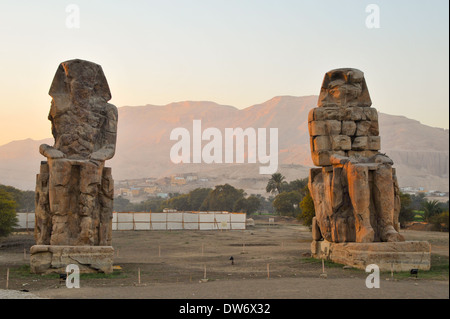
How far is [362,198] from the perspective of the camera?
13180 mm

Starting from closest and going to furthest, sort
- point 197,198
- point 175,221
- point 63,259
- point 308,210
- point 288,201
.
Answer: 1. point 63,259
2. point 308,210
3. point 175,221
4. point 288,201
5. point 197,198

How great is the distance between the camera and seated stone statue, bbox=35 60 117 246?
12.6 meters

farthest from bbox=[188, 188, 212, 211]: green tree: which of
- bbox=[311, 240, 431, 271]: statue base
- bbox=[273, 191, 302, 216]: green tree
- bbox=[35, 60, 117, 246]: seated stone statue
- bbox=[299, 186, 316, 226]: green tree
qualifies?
bbox=[311, 240, 431, 271]: statue base

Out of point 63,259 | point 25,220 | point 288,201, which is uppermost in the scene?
point 288,201

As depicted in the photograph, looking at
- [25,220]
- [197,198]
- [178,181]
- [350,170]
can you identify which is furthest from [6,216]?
[178,181]

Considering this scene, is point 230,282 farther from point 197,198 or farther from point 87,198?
point 197,198

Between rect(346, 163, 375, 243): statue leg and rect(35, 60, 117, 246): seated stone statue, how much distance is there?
612cm

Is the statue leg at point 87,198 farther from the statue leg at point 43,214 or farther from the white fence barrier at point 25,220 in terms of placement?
the white fence barrier at point 25,220

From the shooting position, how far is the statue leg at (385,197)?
13289 millimetres

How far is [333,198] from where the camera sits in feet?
46.0

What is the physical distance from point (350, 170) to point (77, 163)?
6.74 metres

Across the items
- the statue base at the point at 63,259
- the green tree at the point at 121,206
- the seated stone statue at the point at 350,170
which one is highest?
the seated stone statue at the point at 350,170

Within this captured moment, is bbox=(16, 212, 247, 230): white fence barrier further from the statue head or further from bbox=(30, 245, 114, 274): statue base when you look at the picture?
bbox=(30, 245, 114, 274): statue base

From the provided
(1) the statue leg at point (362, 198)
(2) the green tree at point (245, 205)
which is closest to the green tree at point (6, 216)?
(1) the statue leg at point (362, 198)
